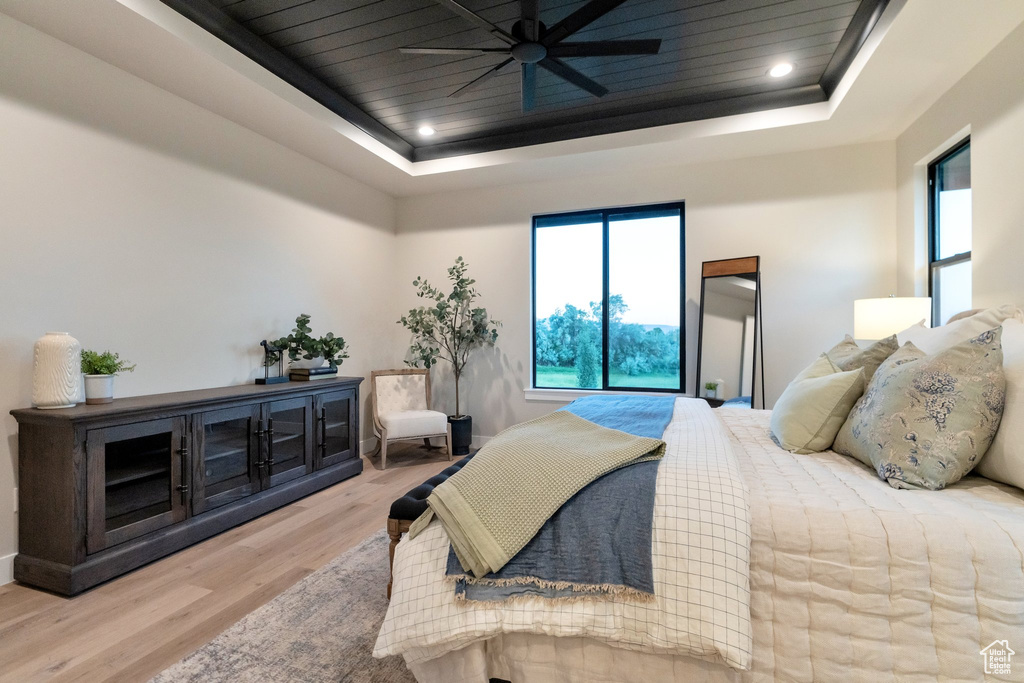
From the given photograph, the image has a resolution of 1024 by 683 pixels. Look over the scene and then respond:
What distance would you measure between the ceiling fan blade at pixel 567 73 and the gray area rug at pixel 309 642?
8.50ft

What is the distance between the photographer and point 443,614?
1196mm

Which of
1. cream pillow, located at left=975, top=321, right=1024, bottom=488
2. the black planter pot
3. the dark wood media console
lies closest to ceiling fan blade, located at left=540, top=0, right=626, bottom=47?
cream pillow, located at left=975, top=321, right=1024, bottom=488

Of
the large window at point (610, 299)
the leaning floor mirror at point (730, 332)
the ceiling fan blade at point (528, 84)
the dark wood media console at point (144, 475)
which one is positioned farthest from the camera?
the large window at point (610, 299)

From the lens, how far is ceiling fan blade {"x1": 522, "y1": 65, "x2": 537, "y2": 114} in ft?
7.73

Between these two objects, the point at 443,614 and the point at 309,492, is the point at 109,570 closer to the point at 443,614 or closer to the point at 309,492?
the point at 309,492

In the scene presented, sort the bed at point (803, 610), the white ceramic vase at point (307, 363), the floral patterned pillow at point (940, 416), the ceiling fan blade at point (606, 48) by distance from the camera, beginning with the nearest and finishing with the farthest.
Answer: the bed at point (803, 610) → the floral patterned pillow at point (940, 416) → the ceiling fan blade at point (606, 48) → the white ceramic vase at point (307, 363)

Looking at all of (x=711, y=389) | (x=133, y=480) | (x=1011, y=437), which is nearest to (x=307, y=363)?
(x=133, y=480)

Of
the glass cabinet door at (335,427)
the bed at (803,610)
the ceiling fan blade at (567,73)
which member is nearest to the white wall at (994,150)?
the bed at (803,610)

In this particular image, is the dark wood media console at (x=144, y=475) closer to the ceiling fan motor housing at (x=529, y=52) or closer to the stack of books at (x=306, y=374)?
the stack of books at (x=306, y=374)

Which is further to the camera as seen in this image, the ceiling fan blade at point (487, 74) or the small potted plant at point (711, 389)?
the small potted plant at point (711, 389)

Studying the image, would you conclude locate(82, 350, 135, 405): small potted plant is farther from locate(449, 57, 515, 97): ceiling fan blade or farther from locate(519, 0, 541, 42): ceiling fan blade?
locate(519, 0, 541, 42): ceiling fan blade

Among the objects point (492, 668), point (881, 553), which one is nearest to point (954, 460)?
point (881, 553)

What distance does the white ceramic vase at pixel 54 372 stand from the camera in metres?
2.10

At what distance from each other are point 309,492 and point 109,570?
4.01ft
